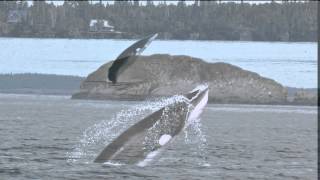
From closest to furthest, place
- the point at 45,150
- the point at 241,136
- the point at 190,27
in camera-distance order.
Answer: the point at 45,150
the point at 241,136
the point at 190,27

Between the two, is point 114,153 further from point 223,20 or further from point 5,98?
point 223,20

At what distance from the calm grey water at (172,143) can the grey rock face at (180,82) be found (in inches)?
182

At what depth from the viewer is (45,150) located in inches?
1026

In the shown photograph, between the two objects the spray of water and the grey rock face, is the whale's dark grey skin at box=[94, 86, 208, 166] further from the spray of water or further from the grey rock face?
the grey rock face

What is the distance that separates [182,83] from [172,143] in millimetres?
22421

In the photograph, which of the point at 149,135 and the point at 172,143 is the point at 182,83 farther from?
the point at 149,135

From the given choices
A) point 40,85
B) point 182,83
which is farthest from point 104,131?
point 40,85

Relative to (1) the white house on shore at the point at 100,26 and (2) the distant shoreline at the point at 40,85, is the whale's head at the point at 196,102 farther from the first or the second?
(1) the white house on shore at the point at 100,26

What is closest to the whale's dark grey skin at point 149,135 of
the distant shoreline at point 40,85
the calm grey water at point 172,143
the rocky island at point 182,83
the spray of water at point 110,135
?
the calm grey water at point 172,143

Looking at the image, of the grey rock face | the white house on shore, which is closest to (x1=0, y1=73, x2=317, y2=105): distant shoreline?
the grey rock face

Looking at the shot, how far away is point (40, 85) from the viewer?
2240 inches

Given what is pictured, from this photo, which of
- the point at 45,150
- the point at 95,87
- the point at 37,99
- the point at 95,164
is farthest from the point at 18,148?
the point at 95,87

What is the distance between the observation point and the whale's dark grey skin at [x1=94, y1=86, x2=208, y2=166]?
73.9 ft

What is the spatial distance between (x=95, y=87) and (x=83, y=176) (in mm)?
29080
